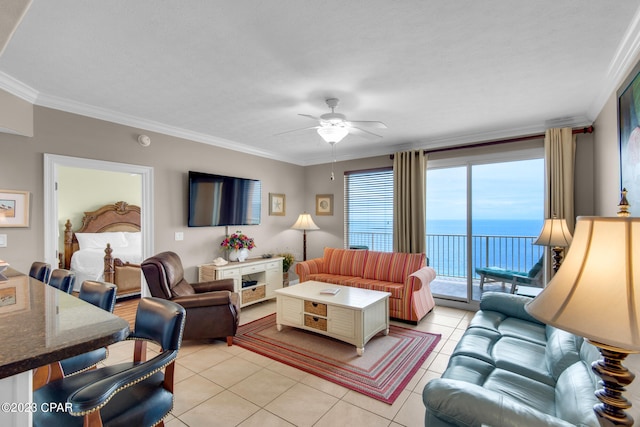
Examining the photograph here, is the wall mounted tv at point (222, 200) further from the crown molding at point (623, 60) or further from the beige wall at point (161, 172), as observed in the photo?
the crown molding at point (623, 60)

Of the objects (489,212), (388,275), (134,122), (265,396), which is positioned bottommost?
(265,396)

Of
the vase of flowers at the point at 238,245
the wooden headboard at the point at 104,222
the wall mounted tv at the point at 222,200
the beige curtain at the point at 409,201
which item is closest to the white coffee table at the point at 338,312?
the vase of flowers at the point at 238,245

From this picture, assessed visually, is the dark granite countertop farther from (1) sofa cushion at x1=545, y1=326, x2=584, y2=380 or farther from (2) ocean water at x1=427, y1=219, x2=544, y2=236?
(2) ocean water at x1=427, y1=219, x2=544, y2=236

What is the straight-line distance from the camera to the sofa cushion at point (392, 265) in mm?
4414

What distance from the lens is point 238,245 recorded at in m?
4.80

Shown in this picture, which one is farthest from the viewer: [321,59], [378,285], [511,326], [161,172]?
[378,285]

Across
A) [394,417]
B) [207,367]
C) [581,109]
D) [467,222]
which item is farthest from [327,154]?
[394,417]

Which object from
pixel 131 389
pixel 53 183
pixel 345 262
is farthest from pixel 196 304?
pixel 345 262

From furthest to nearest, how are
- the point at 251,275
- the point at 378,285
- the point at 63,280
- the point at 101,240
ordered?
the point at 101,240, the point at 251,275, the point at 378,285, the point at 63,280

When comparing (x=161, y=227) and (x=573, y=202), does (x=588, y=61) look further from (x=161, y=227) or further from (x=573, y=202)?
(x=161, y=227)

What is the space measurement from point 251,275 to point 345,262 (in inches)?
63.0

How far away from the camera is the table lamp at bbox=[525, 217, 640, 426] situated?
2.34 feet

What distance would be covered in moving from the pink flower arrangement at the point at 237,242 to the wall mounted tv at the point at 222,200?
0.24 m

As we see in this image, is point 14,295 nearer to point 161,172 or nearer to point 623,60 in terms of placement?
point 161,172
